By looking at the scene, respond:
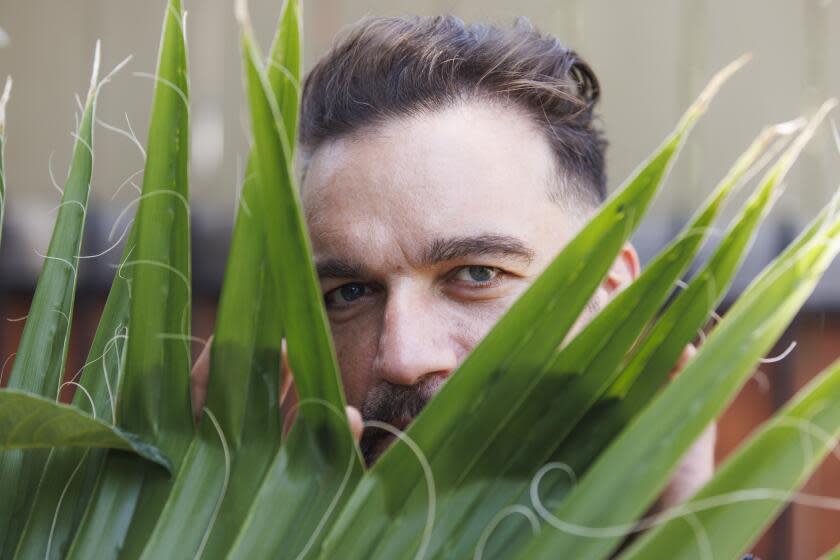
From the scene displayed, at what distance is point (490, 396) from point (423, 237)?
0.51m

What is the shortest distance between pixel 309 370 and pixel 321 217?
568mm

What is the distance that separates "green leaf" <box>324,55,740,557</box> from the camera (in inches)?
20.9

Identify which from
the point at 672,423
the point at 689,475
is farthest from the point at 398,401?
the point at 672,423

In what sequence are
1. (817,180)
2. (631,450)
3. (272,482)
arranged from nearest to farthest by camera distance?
(631,450)
(272,482)
(817,180)

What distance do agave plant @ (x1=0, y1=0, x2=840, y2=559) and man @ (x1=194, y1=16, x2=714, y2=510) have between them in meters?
0.36

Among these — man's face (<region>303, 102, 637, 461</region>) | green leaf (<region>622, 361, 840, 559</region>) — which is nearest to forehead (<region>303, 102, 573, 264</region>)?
man's face (<region>303, 102, 637, 461</region>)

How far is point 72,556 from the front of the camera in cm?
62

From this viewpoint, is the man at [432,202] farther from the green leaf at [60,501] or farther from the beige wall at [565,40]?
the beige wall at [565,40]

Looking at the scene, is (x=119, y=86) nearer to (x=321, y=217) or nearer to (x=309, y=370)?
(x=321, y=217)

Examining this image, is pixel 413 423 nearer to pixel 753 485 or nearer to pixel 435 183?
pixel 753 485

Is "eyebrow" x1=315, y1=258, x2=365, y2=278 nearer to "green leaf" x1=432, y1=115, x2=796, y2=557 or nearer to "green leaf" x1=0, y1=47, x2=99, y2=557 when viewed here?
"green leaf" x1=0, y1=47, x2=99, y2=557

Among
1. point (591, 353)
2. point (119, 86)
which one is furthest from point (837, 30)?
point (591, 353)

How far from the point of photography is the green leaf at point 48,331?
0.64m

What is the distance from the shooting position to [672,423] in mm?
478
